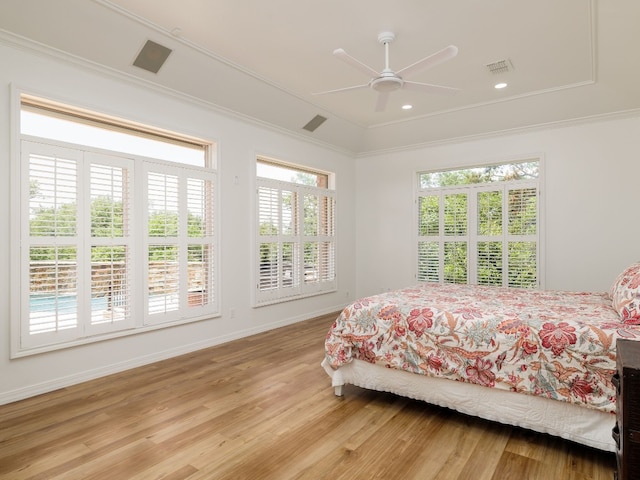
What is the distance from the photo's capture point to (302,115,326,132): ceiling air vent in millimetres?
5387

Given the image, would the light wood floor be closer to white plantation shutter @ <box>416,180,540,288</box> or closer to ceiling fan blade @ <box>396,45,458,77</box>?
ceiling fan blade @ <box>396,45,458,77</box>

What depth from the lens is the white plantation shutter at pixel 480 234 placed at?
5336 millimetres

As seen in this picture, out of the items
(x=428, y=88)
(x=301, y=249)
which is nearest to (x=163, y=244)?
(x=301, y=249)

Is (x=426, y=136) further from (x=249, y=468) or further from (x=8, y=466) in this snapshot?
(x=8, y=466)

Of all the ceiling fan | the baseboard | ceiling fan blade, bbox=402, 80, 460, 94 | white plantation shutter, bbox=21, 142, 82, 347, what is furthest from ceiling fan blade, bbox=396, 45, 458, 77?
the baseboard

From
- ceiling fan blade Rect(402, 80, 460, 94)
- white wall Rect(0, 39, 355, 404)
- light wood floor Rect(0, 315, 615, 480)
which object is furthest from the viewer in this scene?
ceiling fan blade Rect(402, 80, 460, 94)

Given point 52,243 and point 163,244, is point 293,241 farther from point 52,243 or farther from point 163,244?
point 52,243

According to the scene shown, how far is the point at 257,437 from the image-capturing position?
2.39m

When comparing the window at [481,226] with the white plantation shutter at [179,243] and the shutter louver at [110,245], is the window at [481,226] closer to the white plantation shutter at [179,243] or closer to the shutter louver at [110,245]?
the white plantation shutter at [179,243]

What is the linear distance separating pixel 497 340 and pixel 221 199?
3308 mm

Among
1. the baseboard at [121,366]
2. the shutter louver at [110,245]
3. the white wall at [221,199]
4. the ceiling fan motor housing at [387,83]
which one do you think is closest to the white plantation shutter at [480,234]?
the white wall at [221,199]

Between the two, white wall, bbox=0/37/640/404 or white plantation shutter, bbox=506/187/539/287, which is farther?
white plantation shutter, bbox=506/187/539/287

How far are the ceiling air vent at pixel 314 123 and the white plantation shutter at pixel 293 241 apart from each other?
2.72 ft

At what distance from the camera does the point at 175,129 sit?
160 inches
